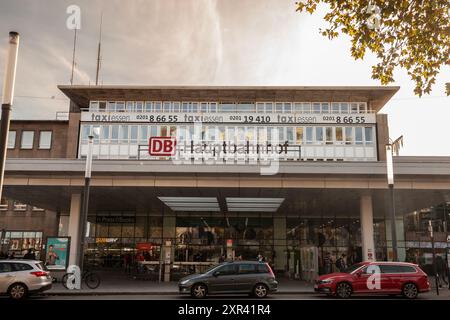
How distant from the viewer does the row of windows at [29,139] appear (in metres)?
50.8

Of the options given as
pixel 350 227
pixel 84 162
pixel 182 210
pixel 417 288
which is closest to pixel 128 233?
pixel 182 210

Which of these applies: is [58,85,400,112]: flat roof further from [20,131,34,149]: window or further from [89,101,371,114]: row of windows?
[20,131,34,149]: window

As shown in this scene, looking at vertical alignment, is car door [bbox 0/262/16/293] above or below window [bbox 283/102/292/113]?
below

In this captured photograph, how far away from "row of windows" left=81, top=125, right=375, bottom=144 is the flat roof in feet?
12.6

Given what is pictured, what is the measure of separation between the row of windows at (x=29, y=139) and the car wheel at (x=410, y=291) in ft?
139

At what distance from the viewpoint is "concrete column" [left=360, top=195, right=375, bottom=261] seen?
23.7 meters

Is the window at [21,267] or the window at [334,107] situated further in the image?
the window at [334,107]

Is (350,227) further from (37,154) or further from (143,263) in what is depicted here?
(37,154)

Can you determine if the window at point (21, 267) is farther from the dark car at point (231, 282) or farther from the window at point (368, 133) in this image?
the window at point (368, 133)

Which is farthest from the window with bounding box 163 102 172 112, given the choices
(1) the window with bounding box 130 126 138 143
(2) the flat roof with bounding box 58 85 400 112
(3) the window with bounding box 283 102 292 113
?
(3) the window with bounding box 283 102 292 113

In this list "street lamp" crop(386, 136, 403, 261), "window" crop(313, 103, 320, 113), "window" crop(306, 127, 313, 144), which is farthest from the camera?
"window" crop(313, 103, 320, 113)

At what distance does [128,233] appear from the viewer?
120 ft

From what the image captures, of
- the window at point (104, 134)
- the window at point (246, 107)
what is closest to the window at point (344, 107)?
the window at point (246, 107)
